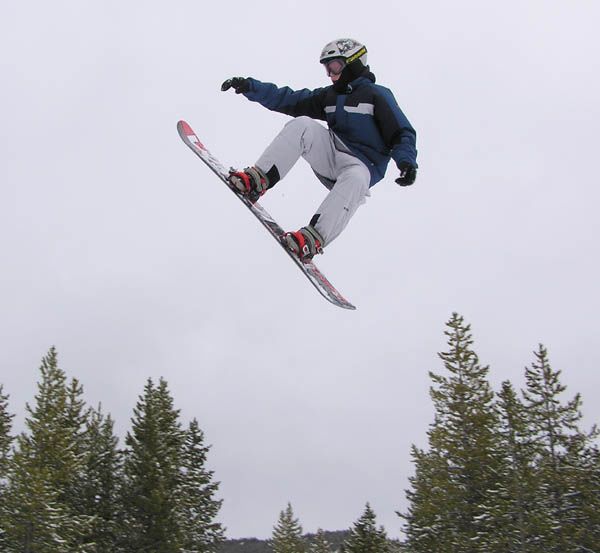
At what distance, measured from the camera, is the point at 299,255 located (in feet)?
26.8

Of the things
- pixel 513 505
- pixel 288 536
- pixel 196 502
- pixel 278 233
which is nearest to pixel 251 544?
pixel 288 536

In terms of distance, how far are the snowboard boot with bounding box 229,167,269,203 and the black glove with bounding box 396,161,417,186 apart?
140 centimetres

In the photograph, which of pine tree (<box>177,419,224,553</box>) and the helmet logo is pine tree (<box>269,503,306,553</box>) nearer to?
pine tree (<box>177,419,224,553</box>)

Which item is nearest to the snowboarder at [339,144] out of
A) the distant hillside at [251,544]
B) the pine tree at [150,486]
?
the pine tree at [150,486]

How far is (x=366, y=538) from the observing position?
26703mm

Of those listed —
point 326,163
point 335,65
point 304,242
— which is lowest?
point 304,242

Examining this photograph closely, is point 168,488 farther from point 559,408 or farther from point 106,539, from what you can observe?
point 559,408

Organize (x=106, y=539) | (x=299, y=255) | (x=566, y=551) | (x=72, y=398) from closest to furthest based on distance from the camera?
(x=299, y=255)
(x=566, y=551)
(x=106, y=539)
(x=72, y=398)

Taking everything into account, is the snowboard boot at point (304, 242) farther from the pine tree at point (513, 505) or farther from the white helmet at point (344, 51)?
the pine tree at point (513, 505)

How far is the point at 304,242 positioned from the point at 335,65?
1.92m

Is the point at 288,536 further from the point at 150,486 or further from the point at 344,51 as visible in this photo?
the point at 344,51

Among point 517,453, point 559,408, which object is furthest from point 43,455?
point 559,408

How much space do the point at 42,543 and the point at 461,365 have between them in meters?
13.0

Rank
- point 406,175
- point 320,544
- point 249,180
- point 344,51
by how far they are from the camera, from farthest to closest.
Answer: point 320,544
point 344,51
point 249,180
point 406,175
